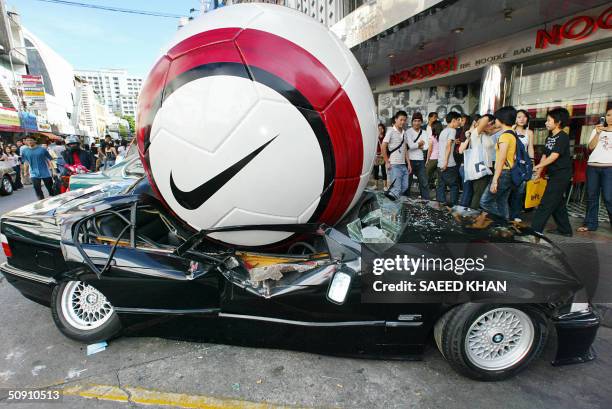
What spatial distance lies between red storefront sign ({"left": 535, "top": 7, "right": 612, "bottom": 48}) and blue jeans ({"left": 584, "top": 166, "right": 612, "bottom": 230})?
3.19m

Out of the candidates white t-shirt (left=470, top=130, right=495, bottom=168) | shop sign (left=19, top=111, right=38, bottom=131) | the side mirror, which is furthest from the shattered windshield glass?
shop sign (left=19, top=111, right=38, bottom=131)

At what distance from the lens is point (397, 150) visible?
5633mm

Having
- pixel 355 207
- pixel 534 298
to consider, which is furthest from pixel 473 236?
pixel 355 207

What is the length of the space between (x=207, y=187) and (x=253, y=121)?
0.50 m

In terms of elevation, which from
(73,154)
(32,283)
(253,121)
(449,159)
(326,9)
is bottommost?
(32,283)

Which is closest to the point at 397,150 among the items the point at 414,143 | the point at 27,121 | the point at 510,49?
the point at 414,143

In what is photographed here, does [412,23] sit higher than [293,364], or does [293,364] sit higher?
[412,23]

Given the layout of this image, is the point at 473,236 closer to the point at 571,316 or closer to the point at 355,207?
the point at 571,316

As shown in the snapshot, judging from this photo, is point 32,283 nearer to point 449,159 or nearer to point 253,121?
point 253,121

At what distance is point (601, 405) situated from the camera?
1.88m

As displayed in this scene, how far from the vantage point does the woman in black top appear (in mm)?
4133

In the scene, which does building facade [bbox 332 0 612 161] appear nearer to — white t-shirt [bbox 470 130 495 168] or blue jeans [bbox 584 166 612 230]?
blue jeans [bbox 584 166 612 230]

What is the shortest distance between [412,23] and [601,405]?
684 centimetres

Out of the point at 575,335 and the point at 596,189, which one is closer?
the point at 575,335
